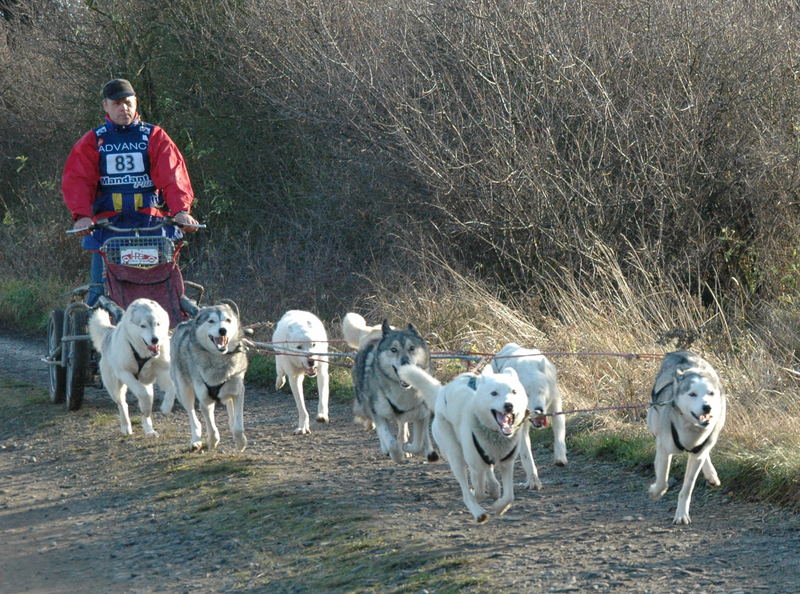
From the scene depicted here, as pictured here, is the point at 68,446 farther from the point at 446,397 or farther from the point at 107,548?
the point at 446,397

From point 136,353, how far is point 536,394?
3130mm

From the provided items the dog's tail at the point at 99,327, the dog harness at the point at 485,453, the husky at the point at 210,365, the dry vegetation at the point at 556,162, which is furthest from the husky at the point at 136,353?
the dog harness at the point at 485,453

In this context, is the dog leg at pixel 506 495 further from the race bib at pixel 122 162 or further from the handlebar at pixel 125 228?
the race bib at pixel 122 162

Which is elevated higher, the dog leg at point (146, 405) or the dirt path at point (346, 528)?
the dog leg at point (146, 405)

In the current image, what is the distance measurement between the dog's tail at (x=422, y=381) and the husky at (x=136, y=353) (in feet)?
7.71

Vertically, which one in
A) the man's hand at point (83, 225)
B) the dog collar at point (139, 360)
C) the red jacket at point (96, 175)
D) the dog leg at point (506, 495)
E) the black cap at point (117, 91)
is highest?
the black cap at point (117, 91)

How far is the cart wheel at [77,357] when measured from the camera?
29.8ft

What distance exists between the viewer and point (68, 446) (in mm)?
8352

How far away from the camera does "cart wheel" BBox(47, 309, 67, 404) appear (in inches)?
388

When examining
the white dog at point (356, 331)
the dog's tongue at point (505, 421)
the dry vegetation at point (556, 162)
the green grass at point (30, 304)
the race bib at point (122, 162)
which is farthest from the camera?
the green grass at point (30, 304)

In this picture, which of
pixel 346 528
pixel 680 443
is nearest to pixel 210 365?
pixel 346 528

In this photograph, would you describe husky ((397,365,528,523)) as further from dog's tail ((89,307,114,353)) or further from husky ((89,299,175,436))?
dog's tail ((89,307,114,353))

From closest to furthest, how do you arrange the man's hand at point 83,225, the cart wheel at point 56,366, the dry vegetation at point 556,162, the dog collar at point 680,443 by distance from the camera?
the dog collar at point 680,443 < the man's hand at point 83,225 < the cart wheel at point 56,366 < the dry vegetation at point 556,162

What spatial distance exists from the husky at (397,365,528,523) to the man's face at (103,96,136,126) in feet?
14.1
